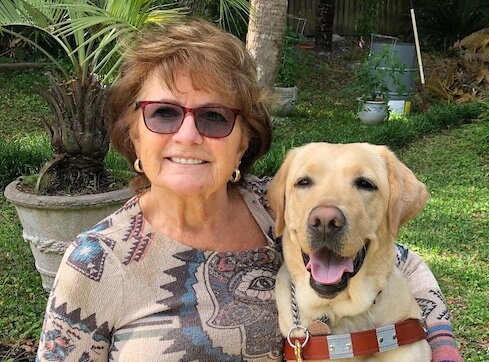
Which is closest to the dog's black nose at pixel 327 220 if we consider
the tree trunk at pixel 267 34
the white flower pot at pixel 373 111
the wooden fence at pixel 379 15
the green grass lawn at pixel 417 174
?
the green grass lawn at pixel 417 174

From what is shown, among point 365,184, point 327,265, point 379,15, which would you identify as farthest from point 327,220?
point 379,15

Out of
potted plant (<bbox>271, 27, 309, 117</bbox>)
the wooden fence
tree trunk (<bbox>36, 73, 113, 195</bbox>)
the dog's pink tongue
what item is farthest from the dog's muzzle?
the wooden fence

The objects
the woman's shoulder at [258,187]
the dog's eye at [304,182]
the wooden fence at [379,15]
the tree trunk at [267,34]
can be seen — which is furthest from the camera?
the wooden fence at [379,15]

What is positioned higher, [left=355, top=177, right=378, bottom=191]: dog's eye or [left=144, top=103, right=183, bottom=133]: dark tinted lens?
[left=144, top=103, right=183, bottom=133]: dark tinted lens

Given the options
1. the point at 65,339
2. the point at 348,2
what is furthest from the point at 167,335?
the point at 348,2

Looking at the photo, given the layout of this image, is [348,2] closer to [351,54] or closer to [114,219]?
[351,54]

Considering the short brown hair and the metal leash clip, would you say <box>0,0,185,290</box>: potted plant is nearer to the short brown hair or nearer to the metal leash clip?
the short brown hair

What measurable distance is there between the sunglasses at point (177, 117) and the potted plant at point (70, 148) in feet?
6.18

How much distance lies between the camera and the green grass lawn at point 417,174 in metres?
3.99

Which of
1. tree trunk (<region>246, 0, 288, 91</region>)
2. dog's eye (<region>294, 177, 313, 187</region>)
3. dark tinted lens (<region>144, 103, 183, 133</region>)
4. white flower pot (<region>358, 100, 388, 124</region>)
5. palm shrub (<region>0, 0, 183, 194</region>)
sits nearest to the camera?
dark tinted lens (<region>144, 103, 183, 133</region>)

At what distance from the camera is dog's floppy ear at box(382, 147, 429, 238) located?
2125 mm

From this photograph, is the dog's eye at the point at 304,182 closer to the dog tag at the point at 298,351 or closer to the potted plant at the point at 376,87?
the dog tag at the point at 298,351

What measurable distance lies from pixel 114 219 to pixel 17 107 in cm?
821

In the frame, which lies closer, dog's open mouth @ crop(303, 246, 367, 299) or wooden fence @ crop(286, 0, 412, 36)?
dog's open mouth @ crop(303, 246, 367, 299)
